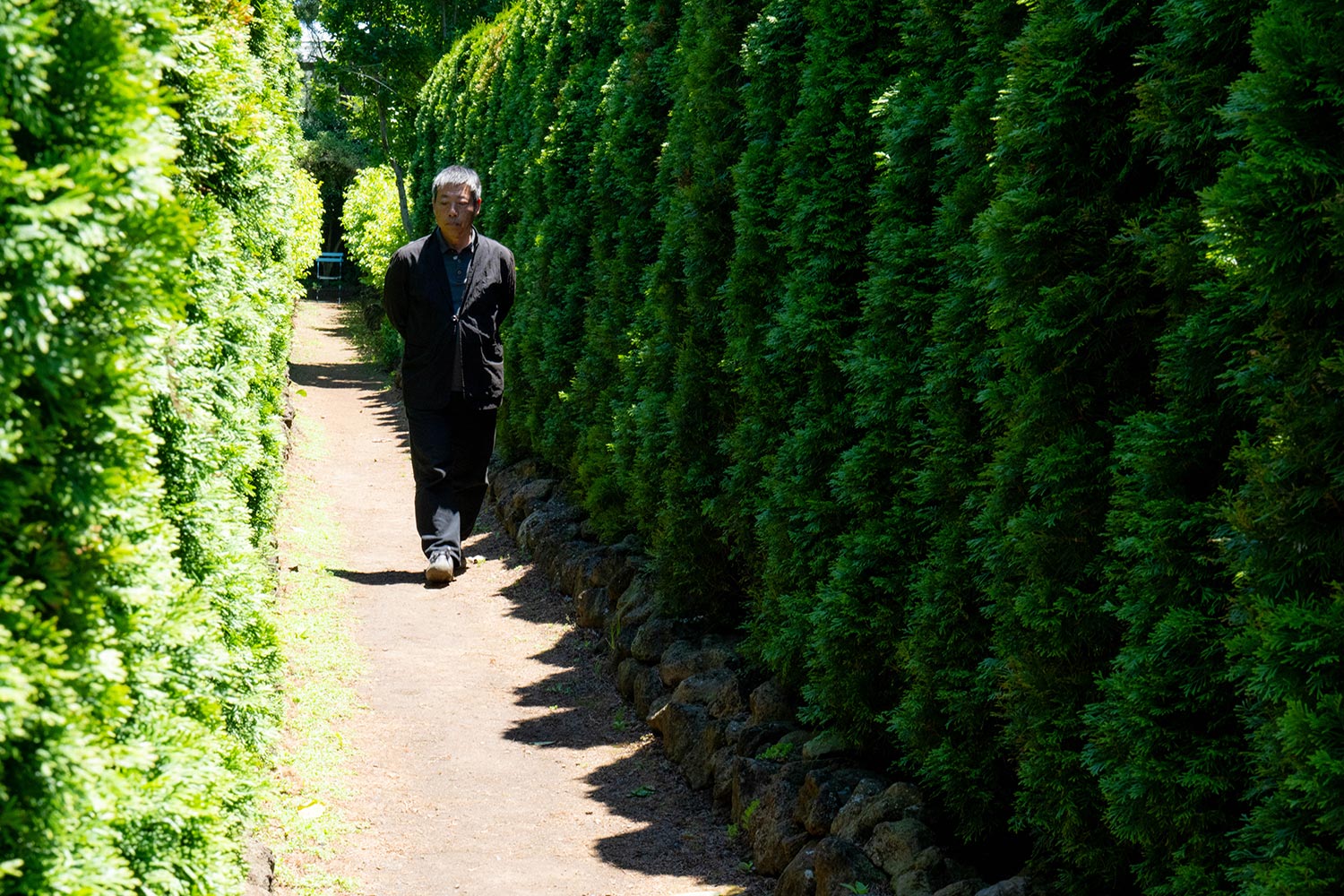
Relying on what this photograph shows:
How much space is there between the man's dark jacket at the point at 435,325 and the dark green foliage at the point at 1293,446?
647 cm

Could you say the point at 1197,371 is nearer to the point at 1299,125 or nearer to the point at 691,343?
the point at 1299,125

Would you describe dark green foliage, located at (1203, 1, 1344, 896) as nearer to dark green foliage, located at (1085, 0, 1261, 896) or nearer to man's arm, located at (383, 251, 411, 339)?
dark green foliage, located at (1085, 0, 1261, 896)

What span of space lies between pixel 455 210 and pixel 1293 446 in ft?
22.3

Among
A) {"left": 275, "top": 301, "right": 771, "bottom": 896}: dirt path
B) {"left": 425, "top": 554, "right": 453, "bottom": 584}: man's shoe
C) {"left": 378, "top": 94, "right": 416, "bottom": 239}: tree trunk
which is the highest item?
{"left": 378, "top": 94, "right": 416, "bottom": 239}: tree trunk

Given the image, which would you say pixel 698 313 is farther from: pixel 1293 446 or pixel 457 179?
pixel 1293 446

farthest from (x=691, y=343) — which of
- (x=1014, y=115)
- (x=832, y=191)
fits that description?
(x=1014, y=115)

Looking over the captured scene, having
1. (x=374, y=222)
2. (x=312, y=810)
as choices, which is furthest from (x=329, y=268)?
(x=312, y=810)

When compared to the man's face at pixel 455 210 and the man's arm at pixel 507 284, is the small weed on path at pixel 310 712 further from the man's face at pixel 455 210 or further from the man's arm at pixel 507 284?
the man's face at pixel 455 210

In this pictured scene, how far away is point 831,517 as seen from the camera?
5449 mm

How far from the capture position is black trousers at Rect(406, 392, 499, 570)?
8805 millimetres

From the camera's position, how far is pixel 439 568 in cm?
901

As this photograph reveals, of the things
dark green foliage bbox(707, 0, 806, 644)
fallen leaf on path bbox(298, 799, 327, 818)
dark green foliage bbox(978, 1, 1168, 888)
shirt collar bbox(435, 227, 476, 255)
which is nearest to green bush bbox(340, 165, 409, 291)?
shirt collar bbox(435, 227, 476, 255)

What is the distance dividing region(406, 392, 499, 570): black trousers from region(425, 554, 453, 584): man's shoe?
0.05 metres

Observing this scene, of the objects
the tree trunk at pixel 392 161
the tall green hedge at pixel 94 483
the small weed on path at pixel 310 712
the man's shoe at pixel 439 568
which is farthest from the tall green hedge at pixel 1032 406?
the tree trunk at pixel 392 161
